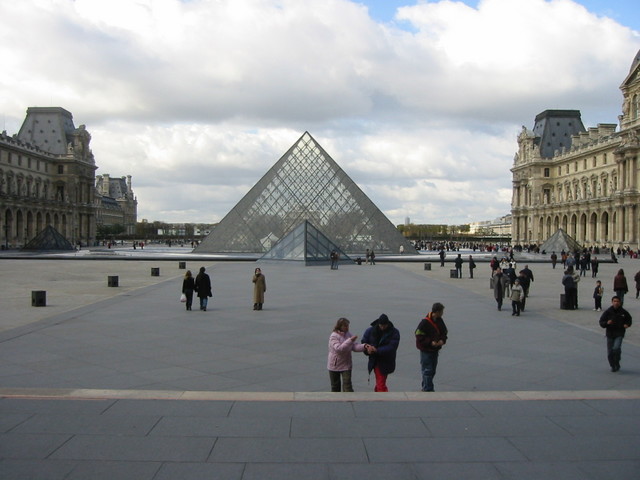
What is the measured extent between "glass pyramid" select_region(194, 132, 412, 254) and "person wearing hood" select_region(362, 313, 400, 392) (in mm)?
36446

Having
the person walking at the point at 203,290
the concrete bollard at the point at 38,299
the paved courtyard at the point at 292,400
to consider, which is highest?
the person walking at the point at 203,290

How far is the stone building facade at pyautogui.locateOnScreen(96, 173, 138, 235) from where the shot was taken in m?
144

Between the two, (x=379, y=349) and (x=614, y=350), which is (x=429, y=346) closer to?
(x=379, y=349)

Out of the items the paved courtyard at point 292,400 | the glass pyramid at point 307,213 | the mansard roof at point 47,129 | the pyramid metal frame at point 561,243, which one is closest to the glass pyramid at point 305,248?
the glass pyramid at point 307,213

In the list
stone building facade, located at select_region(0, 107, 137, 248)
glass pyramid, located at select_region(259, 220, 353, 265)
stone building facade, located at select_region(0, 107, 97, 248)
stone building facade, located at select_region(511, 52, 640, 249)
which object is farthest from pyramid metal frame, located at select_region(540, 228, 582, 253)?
stone building facade, located at select_region(0, 107, 97, 248)

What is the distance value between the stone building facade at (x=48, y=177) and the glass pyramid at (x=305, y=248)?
4737cm

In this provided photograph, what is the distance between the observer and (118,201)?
154 m

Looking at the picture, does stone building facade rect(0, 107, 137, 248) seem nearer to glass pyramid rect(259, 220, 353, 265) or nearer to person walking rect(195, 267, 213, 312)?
glass pyramid rect(259, 220, 353, 265)

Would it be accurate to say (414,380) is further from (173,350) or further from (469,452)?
(173,350)

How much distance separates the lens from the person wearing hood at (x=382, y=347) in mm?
5617

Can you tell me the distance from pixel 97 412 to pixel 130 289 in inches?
492

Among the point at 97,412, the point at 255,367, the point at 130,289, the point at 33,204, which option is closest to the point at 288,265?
the point at 130,289

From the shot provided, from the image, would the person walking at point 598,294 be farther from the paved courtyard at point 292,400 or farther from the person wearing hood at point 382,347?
the person wearing hood at point 382,347

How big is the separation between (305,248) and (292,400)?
25182 millimetres
